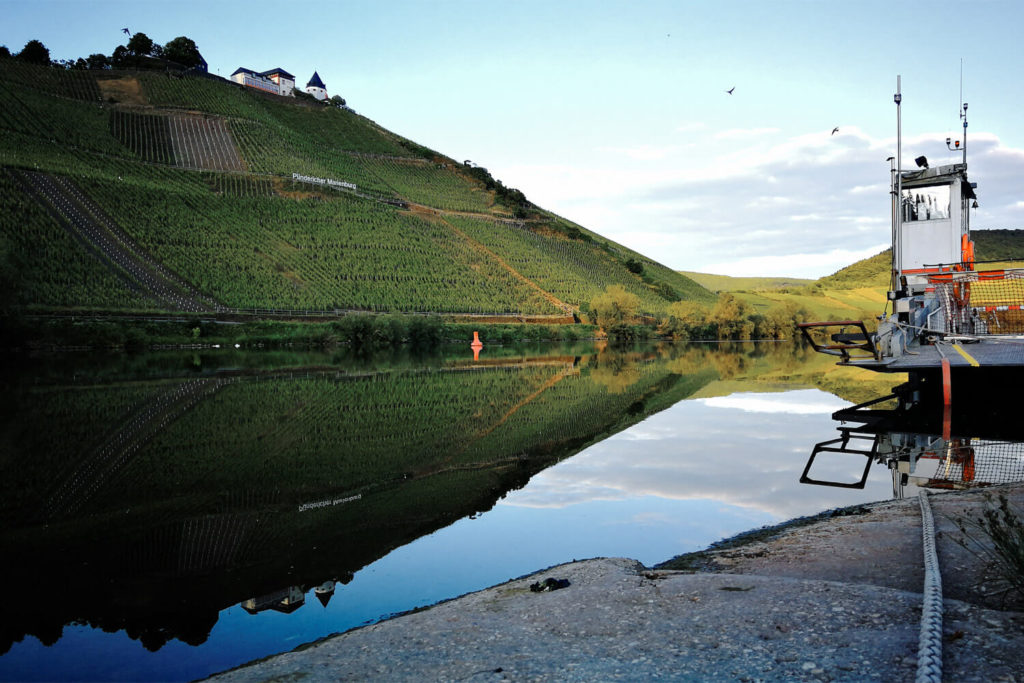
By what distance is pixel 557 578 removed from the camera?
7.15 meters

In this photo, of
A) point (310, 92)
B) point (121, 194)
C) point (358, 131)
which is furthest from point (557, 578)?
point (310, 92)

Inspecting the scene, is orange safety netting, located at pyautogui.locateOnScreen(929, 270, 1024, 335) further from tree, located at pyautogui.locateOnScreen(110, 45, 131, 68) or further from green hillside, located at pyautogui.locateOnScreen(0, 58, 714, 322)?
tree, located at pyautogui.locateOnScreen(110, 45, 131, 68)

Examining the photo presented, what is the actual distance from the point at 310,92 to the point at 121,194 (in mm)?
105843

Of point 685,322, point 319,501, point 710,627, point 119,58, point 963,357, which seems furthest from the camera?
point 119,58

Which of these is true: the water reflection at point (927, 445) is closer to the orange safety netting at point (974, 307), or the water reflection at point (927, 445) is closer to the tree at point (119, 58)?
the orange safety netting at point (974, 307)

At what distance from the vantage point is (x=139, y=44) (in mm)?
142000

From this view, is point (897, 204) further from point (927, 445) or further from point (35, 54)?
point (35, 54)

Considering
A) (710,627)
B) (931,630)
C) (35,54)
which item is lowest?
(710,627)

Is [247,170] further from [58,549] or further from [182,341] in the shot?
[58,549]

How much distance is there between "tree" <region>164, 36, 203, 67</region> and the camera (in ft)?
474

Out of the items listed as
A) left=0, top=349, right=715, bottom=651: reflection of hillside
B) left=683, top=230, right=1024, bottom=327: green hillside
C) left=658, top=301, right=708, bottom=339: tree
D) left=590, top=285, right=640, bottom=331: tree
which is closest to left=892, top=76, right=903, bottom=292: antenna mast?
left=0, top=349, right=715, bottom=651: reflection of hillside

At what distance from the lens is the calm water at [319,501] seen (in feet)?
21.7

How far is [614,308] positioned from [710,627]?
265 ft

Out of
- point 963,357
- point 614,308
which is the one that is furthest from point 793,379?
point 614,308
